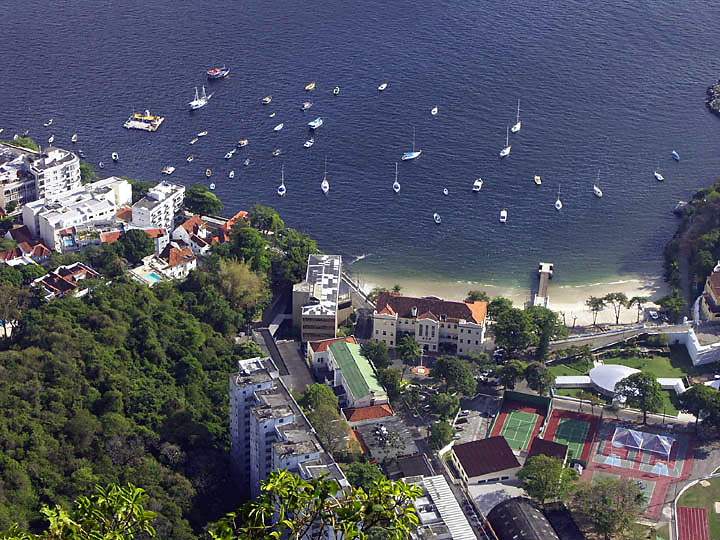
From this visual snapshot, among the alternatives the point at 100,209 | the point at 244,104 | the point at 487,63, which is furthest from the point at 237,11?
the point at 100,209

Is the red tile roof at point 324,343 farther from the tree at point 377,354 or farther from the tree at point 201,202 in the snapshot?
the tree at point 201,202

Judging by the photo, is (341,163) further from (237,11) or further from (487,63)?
(237,11)

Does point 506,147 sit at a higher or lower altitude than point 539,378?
higher

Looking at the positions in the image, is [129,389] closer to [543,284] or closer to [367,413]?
[367,413]

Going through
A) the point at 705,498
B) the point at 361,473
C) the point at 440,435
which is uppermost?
the point at 361,473

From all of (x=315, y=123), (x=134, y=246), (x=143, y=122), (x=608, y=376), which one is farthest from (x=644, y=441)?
(x=143, y=122)
